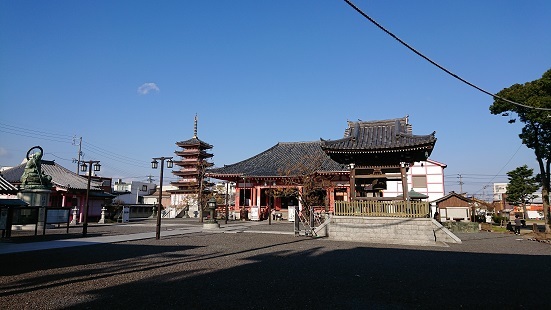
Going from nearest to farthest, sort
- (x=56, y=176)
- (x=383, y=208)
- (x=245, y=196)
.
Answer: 1. (x=383, y=208)
2. (x=56, y=176)
3. (x=245, y=196)

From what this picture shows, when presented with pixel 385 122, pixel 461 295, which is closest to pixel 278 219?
pixel 385 122

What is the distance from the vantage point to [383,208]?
53.8 feet

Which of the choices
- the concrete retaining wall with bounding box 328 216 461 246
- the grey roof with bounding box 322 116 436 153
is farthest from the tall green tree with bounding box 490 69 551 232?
the concrete retaining wall with bounding box 328 216 461 246

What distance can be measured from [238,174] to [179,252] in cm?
2233

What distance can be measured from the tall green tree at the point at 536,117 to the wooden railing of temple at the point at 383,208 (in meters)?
13.2

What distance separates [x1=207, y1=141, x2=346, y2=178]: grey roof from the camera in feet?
107

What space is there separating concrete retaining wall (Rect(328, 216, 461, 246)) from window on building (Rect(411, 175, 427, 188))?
28428 mm

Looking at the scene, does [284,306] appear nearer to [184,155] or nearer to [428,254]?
[428,254]

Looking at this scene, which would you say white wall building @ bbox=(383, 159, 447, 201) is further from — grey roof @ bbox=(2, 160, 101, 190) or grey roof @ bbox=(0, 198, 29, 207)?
grey roof @ bbox=(0, 198, 29, 207)

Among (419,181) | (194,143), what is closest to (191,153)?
(194,143)

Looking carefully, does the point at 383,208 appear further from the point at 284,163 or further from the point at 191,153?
the point at 191,153

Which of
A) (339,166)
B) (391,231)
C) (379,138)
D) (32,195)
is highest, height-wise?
(379,138)

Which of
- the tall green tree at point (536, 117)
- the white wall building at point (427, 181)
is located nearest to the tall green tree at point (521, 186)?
the white wall building at point (427, 181)

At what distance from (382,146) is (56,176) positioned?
32.4m
